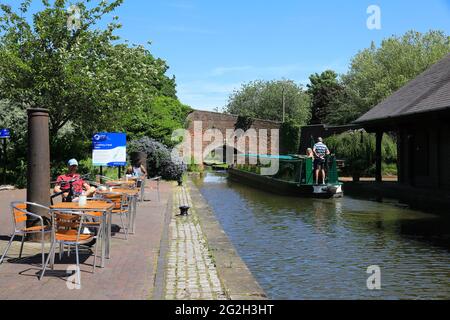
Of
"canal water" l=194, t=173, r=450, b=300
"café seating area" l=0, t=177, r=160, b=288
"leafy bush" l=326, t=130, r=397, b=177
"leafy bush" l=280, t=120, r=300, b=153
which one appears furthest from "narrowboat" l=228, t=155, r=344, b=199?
"leafy bush" l=280, t=120, r=300, b=153

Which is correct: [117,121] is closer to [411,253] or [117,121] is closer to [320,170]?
[320,170]

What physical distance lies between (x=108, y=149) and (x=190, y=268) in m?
11.0

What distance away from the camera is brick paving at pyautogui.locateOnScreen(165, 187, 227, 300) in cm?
589

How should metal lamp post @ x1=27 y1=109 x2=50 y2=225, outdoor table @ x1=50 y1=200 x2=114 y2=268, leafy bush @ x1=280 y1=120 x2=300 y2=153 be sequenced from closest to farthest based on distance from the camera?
outdoor table @ x1=50 y1=200 x2=114 y2=268 → metal lamp post @ x1=27 y1=109 x2=50 y2=225 → leafy bush @ x1=280 y1=120 x2=300 y2=153

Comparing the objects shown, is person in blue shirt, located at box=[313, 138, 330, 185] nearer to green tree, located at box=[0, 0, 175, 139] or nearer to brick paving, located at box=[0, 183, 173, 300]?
green tree, located at box=[0, 0, 175, 139]

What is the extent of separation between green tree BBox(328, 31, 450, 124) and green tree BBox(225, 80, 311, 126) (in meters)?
16.5

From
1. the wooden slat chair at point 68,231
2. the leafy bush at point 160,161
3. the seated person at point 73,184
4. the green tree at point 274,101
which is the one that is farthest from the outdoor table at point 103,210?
the green tree at point 274,101

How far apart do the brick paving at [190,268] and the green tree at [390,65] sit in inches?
1481

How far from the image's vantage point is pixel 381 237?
10773 millimetres

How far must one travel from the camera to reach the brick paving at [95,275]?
5738 millimetres

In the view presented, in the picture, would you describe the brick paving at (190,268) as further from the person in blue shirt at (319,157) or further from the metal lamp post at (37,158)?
the person in blue shirt at (319,157)

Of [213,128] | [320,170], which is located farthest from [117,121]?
[213,128]

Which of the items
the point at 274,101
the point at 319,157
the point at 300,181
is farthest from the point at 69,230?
the point at 274,101

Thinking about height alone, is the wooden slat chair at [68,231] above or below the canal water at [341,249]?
above
